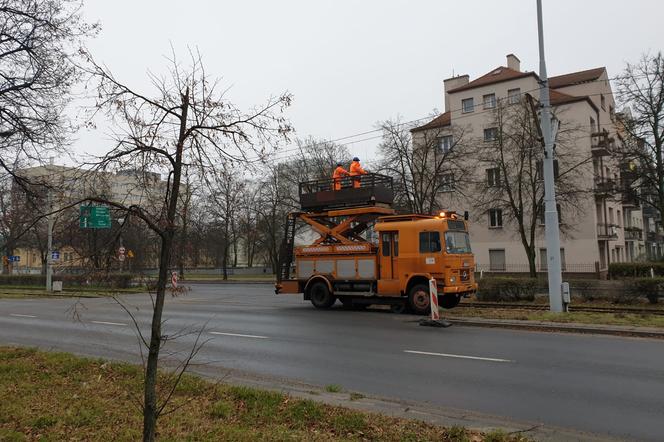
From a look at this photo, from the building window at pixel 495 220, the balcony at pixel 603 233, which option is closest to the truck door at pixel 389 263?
the building window at pixel 495 220

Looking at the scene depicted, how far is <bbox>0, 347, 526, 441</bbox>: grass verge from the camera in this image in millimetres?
4730

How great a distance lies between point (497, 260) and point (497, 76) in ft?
53.3

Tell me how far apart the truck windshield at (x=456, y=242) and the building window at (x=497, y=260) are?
26729 mm

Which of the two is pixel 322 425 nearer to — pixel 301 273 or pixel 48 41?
pixel 48 41

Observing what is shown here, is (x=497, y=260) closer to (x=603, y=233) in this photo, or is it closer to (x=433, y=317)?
(x=603, y=233)

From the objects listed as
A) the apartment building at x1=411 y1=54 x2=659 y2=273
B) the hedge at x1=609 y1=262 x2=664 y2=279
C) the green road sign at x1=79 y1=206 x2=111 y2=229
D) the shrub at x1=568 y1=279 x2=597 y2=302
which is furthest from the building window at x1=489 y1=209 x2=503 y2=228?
the green road sign at x1=79 y1=206 x2=111 y2=229

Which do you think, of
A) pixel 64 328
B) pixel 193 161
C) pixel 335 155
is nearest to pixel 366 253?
pixel 64 328

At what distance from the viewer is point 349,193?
18.4 metres

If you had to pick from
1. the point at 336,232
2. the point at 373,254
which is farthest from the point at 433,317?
the point at 336,232

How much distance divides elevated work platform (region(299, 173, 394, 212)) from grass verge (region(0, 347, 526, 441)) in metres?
11.9

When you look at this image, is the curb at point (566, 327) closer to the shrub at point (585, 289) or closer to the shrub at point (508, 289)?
the shrub at point (508, 289)

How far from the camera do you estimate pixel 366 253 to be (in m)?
17.3

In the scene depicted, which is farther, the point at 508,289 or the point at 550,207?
the point at 508,289

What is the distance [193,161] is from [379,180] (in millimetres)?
14829
